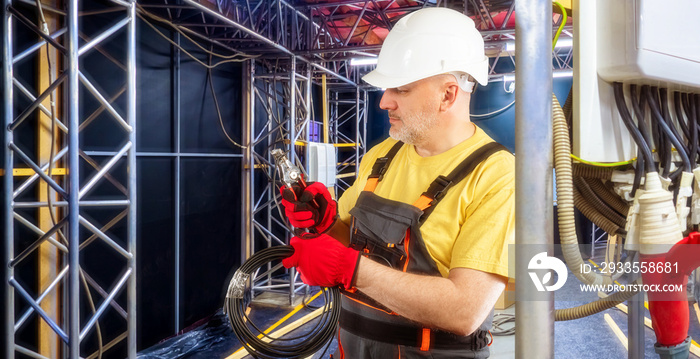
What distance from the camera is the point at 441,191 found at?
1836mm

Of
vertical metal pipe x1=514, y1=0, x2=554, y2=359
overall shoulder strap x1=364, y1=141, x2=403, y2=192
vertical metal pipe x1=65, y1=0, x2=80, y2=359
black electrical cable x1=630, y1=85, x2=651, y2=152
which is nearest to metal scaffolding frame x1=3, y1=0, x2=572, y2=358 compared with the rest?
vertical metal pipe x1=65, y1=0, x2=80, y2=359

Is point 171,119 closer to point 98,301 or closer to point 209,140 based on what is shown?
point 209,140

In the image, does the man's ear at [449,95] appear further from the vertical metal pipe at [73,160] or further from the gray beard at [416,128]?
the vertical metal pipe at [73,160]

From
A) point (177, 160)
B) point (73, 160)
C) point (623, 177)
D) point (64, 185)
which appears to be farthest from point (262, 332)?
point (177, 160)

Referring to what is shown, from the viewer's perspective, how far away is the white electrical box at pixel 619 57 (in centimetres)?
101

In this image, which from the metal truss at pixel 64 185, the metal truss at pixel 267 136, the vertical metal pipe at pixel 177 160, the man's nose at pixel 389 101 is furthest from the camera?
the metal truss at pixel 267 136

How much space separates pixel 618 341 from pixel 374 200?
585 centimetres

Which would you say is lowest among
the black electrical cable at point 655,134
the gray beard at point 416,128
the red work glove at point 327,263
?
the red work glove at point 327,263

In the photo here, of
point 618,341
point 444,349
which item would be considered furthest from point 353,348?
point 618,341

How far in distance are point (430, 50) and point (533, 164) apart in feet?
3.83

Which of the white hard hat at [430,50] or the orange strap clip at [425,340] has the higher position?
the white hard hat at [430,50]

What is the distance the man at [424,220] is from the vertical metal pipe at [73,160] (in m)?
2.32

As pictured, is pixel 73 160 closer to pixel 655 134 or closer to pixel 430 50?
pixel 430 50

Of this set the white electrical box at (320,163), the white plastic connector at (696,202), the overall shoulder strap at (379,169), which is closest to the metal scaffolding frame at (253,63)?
the white electrical box at (320,163)
